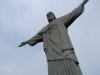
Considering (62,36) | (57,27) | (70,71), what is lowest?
(70,71)

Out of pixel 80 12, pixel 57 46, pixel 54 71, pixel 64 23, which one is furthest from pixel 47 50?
pixel 80 12

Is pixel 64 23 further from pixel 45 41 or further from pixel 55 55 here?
pixel 55 55

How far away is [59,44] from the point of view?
8484mm

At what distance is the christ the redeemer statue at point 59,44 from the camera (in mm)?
7436

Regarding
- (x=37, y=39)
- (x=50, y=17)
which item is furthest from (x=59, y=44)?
(x=50, y=17)

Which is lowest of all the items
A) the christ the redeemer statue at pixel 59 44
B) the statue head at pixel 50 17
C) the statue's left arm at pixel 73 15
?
the christ the redeemer statue at pixel 59 44

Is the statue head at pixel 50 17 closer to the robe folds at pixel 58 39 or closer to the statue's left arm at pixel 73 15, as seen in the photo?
the robe folds at pixel 58 39

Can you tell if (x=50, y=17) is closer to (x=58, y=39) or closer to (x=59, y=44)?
(x=58, y=39)

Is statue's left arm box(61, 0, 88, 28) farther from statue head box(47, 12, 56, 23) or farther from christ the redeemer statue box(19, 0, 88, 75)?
statue head box(47, 12, 56, 23)

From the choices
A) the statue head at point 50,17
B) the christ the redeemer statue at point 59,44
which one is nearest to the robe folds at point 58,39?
the christ the redeemer statue at point 59,44

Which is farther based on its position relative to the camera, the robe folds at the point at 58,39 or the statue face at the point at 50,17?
the statue face at the point at 50,17

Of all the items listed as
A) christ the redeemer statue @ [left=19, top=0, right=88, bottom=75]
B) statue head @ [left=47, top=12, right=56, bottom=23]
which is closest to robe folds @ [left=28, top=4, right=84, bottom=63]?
christ the redeemer statue @ [left=19, top=0, right=88, bottom=75]

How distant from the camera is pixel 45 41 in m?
9.14

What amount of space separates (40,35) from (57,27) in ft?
3.82
